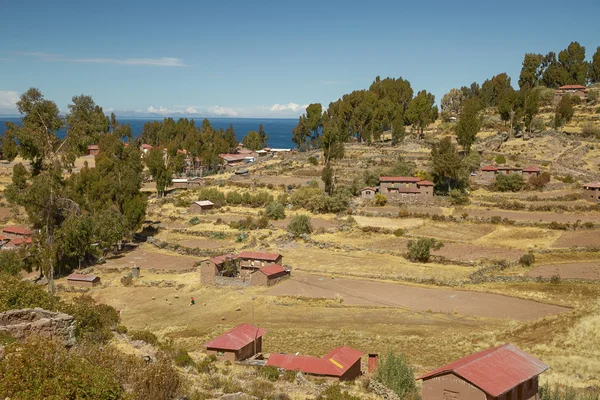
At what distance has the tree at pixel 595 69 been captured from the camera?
118m

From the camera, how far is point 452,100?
479 ft

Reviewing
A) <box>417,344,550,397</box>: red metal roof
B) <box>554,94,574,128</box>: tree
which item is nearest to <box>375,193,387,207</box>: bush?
<box>554,94,574,128</box>: tree

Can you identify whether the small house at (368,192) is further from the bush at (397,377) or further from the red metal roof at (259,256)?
the bush at (397,377)

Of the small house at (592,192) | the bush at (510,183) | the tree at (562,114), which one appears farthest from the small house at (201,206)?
the tree at (562,114)

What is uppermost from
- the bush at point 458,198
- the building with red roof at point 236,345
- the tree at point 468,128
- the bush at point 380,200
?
the tree at point 468,128

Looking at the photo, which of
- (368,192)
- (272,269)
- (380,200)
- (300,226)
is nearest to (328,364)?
(272,269)

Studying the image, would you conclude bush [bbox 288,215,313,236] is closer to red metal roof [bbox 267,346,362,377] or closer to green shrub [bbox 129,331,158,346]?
green shrub [bbox 129,331,158,346]

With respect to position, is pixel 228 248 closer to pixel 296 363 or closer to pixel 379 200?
pixel 379 200

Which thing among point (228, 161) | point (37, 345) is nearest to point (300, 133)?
point (228, 161)

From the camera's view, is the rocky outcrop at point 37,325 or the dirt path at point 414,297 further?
the dirt path at point 414,297

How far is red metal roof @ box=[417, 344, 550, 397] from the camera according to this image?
51.6 ft

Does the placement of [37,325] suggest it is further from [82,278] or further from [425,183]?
[425,183]

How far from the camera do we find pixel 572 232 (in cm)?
4959

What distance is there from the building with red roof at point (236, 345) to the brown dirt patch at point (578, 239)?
108 feet
